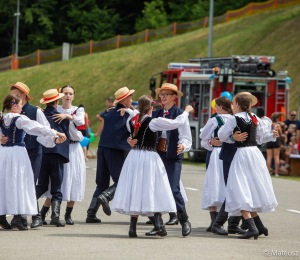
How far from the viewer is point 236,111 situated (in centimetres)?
764

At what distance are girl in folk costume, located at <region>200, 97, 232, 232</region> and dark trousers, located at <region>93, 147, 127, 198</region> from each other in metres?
1.38

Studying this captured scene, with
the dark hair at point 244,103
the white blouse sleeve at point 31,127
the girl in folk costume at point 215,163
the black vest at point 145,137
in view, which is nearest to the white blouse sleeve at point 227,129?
the dark hair at point 244,103

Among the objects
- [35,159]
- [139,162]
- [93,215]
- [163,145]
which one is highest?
[163,145]

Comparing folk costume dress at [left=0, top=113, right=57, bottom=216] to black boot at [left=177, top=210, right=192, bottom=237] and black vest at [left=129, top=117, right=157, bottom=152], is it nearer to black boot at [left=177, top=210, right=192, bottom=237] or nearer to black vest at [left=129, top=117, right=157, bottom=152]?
black vest at [left=129, top=117, right=157, bottom=152]

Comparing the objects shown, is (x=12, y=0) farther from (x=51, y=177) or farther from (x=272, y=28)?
(x=51, y=177)

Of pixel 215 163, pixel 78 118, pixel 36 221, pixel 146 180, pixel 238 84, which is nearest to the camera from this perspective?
pixel 146 180

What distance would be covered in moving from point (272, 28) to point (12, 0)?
3651 centimetres

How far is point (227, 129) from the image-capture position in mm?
7430

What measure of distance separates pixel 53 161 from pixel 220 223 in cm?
258

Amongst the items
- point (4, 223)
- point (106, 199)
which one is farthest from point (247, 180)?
point (4, 223)

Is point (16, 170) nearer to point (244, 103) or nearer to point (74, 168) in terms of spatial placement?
point (74, 168)

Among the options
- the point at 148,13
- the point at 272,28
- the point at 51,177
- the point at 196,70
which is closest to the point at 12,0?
the point at 148,13

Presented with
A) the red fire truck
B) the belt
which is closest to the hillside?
the red fire truck

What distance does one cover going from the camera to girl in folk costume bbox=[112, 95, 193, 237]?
7.11 meters
